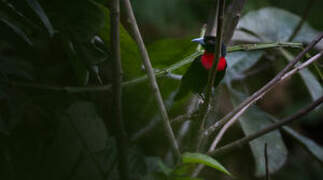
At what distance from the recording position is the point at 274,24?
1.75 meters

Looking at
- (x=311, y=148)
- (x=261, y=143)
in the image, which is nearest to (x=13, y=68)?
(x=261, y=143)

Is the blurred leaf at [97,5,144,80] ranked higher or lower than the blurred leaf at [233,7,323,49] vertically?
higher

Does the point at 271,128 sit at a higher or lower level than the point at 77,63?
lower

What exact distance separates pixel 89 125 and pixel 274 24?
35.4 inches

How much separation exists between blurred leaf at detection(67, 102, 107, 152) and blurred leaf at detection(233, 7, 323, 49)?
0.72m

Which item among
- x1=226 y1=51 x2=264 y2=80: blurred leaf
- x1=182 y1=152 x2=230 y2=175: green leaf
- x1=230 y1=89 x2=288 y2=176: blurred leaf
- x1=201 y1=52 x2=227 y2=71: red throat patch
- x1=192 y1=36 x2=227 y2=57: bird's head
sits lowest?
x1=230 y1=89 x2=288 y2=176: blurred leaf

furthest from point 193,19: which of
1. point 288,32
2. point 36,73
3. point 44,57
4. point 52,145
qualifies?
point 52,145

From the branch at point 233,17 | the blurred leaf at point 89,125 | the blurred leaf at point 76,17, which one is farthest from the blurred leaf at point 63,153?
the branch at point 233,17

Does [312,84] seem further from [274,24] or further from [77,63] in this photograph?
[77,63]

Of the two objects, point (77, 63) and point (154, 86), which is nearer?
point (154, 86)

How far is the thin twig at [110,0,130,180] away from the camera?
3.12 ft

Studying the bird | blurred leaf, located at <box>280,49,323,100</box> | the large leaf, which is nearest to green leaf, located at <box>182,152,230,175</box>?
the bird

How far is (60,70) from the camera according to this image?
164 centimetres

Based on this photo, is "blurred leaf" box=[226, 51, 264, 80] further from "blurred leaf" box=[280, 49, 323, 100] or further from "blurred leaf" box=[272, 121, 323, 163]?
"blurred leaf" box=[272, 121, 323, 163]
